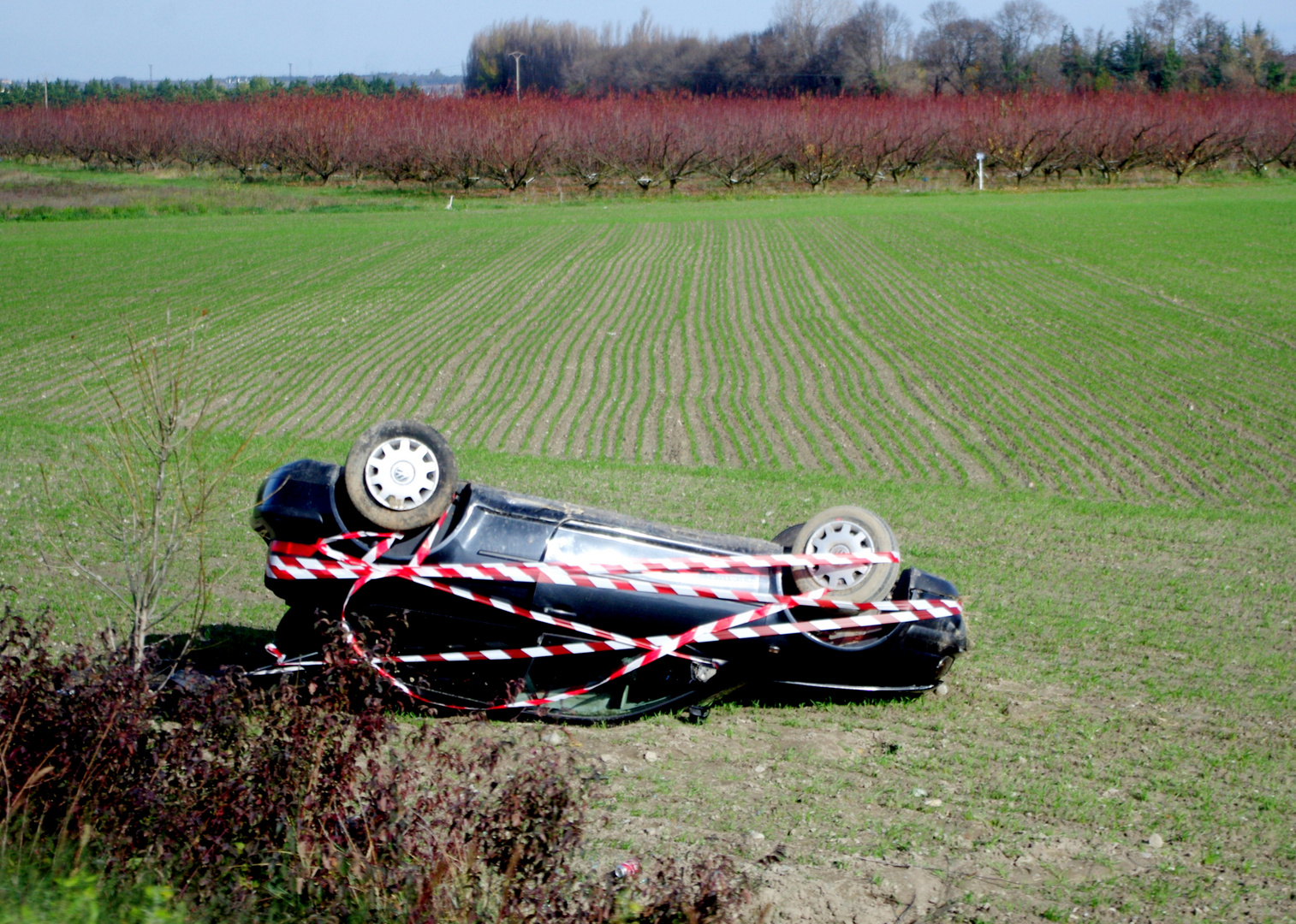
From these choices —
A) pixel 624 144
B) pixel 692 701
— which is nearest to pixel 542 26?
pixel 624 144

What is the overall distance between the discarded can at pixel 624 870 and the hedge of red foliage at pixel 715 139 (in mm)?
74372

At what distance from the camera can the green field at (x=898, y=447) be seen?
600 cm

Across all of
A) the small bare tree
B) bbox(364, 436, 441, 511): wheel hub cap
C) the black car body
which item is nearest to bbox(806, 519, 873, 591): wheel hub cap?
the black car body

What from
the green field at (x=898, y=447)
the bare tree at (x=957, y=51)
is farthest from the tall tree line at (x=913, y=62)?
the green field at (x=898, y=447)

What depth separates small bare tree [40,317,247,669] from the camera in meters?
5.71

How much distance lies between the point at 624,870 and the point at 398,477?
Answer: 2.89 meters

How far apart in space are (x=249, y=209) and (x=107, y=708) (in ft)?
202

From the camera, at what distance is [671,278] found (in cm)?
3675

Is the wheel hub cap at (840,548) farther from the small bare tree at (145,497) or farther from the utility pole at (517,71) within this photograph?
the utility pole at (517,71)

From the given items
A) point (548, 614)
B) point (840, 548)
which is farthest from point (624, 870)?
point (840, 548)

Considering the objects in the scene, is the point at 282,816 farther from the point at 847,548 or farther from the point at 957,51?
the point at 957,51

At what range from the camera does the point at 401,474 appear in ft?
22.5

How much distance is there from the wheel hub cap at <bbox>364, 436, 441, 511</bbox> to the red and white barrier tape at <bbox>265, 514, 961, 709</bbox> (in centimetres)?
23

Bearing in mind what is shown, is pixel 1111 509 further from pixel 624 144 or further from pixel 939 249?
pixel 624 144
